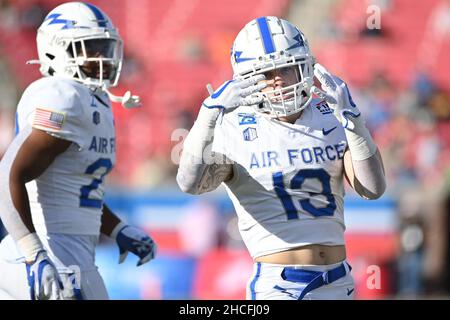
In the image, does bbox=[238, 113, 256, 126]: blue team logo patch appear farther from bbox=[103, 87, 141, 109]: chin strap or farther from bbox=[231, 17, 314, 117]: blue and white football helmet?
bbox=[103, 87, 141, 109]: chin strap

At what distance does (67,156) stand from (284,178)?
1030 mm

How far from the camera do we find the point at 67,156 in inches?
169

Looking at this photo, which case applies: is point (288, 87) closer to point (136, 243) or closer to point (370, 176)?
point (370, 176)

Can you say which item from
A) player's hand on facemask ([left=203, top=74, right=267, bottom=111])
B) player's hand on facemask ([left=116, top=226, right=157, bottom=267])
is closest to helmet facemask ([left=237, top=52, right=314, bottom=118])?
player's hand on facemask ([left=203, top=74, right=267, bottom=111])

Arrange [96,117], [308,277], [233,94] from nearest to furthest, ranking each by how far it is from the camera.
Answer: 1. [233,94]
2. [308,277]
3. [96,117]

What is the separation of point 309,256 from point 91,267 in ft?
3.55

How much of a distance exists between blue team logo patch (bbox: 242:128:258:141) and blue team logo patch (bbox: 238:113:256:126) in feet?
0.12

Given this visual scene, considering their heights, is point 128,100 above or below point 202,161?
above

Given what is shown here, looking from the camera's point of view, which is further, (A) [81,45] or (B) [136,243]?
(B) [136,243]

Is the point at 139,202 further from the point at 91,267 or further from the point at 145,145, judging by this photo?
the point at 91,267

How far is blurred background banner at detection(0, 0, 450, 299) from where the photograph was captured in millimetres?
9227

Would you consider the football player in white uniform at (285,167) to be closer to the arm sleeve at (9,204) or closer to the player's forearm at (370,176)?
the player's forearm at (370,176)

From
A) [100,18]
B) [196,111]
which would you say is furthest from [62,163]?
[196,111]

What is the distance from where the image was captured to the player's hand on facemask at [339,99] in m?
3.74
